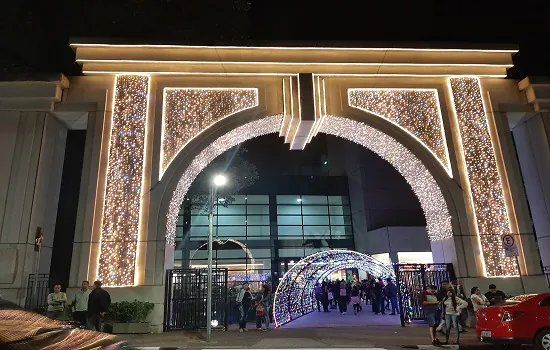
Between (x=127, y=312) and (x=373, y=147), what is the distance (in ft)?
35.4

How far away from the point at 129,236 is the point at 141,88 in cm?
532

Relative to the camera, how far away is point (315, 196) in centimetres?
3431

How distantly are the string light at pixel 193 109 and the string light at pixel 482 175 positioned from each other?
25.6ft

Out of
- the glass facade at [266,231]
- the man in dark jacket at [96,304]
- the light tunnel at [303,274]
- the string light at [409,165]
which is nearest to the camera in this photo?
the man in dark jacket at [96,304]

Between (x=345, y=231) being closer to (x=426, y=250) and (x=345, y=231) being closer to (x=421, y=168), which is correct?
(x=426, y=250)

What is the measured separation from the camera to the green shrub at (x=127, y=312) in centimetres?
1274

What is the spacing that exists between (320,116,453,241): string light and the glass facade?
49.5 ft

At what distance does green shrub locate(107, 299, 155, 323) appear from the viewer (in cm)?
1274

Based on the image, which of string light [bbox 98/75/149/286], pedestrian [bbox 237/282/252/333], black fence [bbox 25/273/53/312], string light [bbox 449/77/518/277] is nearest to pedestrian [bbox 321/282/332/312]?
pedestrian [bbox 237/282/252/333]

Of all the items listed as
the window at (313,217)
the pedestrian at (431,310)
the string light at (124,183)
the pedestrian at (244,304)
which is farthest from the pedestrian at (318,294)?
the string light at (124,183)

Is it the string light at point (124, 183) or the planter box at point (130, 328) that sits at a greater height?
the string light at point (124, 183)

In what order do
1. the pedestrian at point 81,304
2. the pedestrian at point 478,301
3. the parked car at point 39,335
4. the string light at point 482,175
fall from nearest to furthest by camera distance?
the parked car at point 39,335 < the pedestrian at point 81,304 < the pedestrian at point 478,301 < the string light at point 482,175

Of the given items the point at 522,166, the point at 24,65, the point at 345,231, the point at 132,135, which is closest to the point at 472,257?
the point at 522,166

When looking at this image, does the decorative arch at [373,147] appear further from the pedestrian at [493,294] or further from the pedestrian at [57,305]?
the pedestrian at [57,305]
